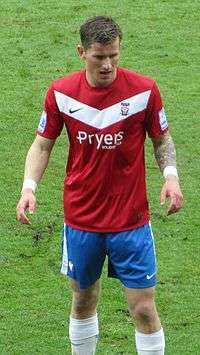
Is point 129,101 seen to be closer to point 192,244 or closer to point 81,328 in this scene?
point 81,328

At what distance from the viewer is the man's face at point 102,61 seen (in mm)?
5840

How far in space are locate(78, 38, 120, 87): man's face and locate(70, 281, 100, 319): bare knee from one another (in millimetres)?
1210

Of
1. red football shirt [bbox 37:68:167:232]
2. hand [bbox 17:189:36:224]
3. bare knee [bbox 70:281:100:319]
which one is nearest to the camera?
hand [bbox 17:189:36:224]

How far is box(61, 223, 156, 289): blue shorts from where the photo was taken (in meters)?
6.09

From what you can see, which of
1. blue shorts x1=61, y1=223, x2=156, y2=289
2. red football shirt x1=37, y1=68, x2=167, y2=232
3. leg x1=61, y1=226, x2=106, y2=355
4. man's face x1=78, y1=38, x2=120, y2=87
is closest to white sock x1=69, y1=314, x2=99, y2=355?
leg x1=61, y1=226, x2=106, y2=355

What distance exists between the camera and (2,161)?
33.5ft

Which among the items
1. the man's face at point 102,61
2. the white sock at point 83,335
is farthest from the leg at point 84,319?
the man's face at point 102,61

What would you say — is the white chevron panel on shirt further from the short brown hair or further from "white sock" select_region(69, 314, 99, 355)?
"white sock" select_region(69, 314, 99, 355)

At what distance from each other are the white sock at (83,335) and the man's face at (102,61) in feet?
4.80

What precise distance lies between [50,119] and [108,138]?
39 centimetres

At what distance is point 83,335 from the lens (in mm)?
6547

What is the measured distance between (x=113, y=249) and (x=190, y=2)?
8.85 m

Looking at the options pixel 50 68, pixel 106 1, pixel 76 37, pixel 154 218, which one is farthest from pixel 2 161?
pixel 106 1

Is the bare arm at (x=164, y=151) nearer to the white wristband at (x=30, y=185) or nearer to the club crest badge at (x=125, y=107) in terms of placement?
the club crest badge at (x=125, y=107)
